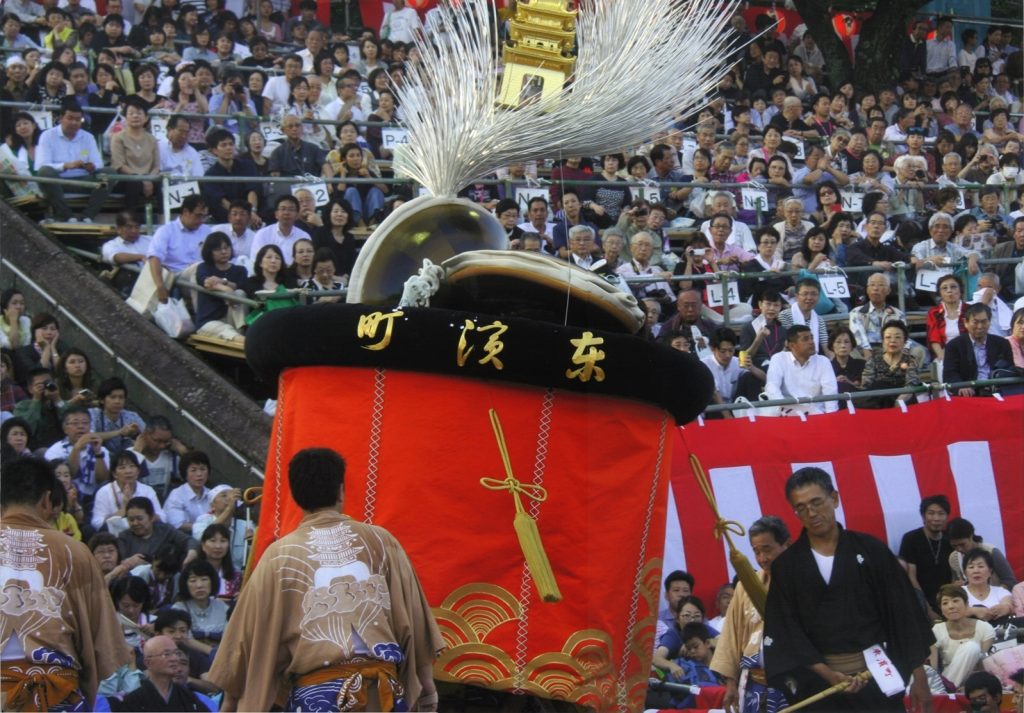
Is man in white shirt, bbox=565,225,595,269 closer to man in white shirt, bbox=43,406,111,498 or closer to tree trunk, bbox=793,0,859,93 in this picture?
man in white shirt, bbox=43,406,111,498

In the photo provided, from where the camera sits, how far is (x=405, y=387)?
5.48 metres

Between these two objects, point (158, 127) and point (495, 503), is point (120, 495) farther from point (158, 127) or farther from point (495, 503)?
point (158, 127)

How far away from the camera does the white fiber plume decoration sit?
237 inches

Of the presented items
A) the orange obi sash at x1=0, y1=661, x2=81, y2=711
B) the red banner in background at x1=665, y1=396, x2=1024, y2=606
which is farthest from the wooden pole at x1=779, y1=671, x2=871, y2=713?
the red banner in background at x1=665, y1=396, x2=1024, y2=606

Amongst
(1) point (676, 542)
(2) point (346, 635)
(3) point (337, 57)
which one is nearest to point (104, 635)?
(2) point (346, 635)

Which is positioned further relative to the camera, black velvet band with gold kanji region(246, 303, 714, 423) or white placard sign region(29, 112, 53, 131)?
white placard sign region(29, 112, 53, 131)

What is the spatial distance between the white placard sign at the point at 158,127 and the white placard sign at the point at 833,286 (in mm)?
→ 4408

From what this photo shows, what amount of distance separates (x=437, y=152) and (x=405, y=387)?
956 millimetres

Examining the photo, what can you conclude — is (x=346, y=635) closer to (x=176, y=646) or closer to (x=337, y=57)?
(x=176, y=646)

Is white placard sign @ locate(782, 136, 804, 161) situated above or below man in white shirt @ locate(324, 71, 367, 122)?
below

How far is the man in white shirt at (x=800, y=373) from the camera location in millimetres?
9953

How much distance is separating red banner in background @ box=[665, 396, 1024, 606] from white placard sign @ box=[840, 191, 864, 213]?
10.2 ft

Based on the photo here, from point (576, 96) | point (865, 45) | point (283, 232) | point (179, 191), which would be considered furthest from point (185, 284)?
point (865, 45)

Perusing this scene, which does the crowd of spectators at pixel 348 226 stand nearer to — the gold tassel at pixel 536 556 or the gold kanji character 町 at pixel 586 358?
the gold kanji character 町 at pixel 586 358
